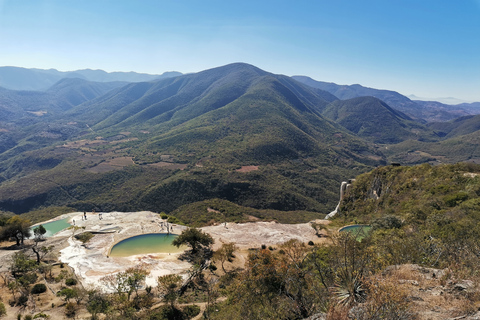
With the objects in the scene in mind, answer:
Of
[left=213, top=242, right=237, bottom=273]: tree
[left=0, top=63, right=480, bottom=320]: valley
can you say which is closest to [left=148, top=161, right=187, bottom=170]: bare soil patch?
[left=0, top=63, right=480, bottom=320]: valley

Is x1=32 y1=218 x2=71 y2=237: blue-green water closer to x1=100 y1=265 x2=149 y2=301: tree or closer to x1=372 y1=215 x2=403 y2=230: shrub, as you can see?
x1=100 y1=265 x2=149 y2=301: tree

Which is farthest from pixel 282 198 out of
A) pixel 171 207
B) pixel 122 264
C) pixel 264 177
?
pixel 122 264

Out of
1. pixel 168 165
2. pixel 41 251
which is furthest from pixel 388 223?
pixel 168 165

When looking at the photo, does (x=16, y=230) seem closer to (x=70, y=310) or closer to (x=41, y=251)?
(x=41, y=251)

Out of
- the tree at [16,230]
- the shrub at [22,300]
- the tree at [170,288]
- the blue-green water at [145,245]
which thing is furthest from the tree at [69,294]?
the tree at [16,230]

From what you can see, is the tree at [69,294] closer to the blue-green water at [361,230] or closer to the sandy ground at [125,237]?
the sandy ground at [125,237]

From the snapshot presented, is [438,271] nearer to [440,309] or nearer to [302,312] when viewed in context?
[440,309]
